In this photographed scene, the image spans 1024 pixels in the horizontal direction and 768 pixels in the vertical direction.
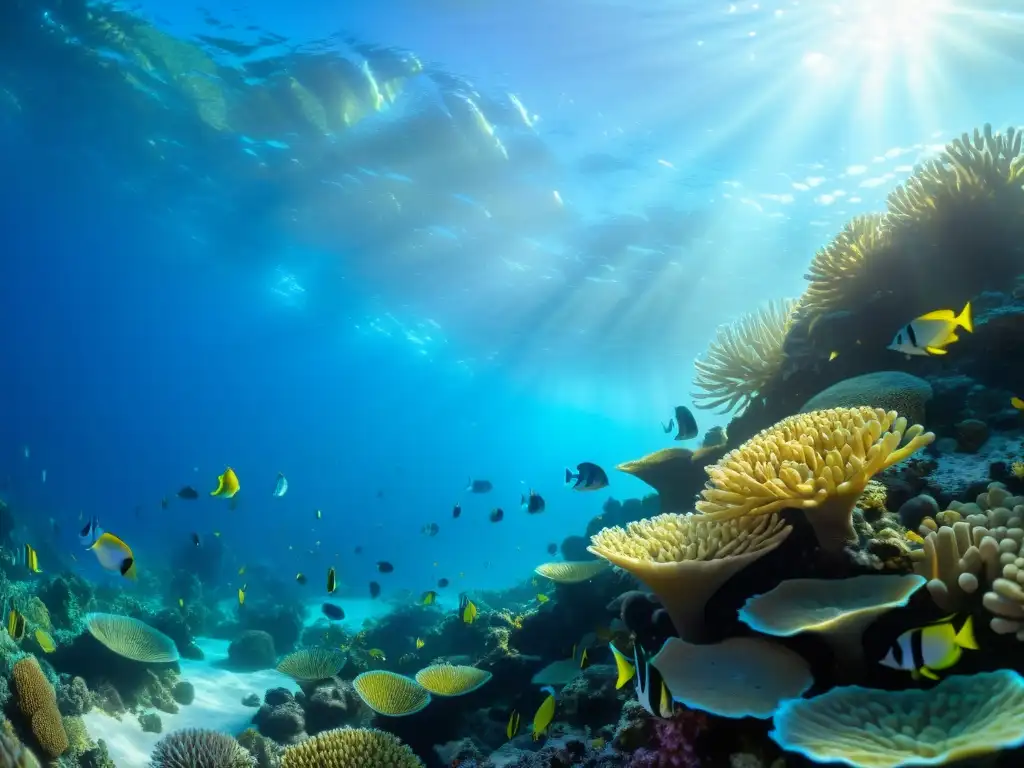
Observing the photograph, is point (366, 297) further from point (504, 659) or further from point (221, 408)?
point (221, 408)

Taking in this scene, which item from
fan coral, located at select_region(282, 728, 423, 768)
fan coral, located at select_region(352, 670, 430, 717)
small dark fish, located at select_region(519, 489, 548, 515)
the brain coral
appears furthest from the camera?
small dark fish, located at select_region(519, 489, 548, 515)

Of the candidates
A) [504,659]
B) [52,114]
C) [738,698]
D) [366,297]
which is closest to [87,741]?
[504,659]

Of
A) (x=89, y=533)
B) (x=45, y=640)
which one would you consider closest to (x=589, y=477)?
(x=89, y=533)

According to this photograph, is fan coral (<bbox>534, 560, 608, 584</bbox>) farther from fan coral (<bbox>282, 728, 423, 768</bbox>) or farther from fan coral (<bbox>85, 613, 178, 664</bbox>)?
fan coral (<bbox>85, 613, 178, 664</bbox>)

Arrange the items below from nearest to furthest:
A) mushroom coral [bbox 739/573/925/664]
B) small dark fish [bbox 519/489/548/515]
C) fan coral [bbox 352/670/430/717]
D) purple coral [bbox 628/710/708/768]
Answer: mushroom coral [bbox 739/573/925/664]
purple coral [bbox 628/710/708/768]
fan coral [bbox 352/670/430/717]
small dark fish [bbox 519/489/548/515]

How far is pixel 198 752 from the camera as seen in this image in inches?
214

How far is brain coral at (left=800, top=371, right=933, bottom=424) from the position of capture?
16.3ft

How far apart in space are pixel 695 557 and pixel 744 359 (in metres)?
5.14

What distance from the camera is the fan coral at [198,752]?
17.5 feet

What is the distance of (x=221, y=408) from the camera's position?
319 ft

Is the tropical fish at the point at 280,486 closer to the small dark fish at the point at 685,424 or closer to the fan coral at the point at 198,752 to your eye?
the fan coral at the point at 198,752

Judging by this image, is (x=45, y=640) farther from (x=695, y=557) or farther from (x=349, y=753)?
(x=695, y=557)

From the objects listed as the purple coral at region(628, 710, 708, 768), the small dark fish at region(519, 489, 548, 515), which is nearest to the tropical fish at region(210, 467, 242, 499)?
the small dark fish at region(519, 489, 548, 515)

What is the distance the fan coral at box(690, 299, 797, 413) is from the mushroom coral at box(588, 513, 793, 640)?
14.4 ft
